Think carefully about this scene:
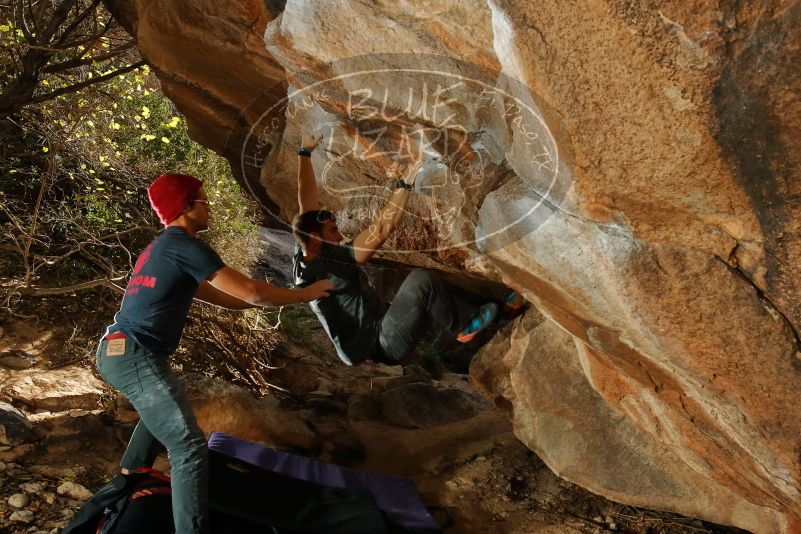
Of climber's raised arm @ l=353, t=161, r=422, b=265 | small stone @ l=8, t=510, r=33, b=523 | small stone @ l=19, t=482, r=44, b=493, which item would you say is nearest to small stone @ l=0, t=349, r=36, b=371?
small stone @ l=19, t=482, r=44, b=493

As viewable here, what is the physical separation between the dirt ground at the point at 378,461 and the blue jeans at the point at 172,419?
1.28 meters

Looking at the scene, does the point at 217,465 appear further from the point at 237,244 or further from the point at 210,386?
the point at 237,244

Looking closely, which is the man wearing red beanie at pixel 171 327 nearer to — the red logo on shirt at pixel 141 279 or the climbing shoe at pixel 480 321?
the red logo on shirt at pixel 141 279

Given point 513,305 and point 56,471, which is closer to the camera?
point 56,471

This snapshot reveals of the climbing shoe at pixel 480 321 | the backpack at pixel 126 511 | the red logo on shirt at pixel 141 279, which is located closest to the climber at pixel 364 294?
the climbing shoe at pixel 480 321

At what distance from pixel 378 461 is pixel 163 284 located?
3241mm

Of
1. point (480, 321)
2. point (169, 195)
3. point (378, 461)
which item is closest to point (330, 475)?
point (378, 461)

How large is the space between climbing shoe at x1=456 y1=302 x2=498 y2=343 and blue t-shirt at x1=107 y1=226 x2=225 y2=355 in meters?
1.82

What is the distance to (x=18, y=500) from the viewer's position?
3.47 metres

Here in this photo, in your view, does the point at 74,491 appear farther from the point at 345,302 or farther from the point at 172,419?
the point at 345,302

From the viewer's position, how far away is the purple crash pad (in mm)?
4078

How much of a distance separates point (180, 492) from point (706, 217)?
108 inches

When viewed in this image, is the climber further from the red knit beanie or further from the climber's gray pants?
the red knit beanie

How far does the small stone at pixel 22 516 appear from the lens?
11.0ft
